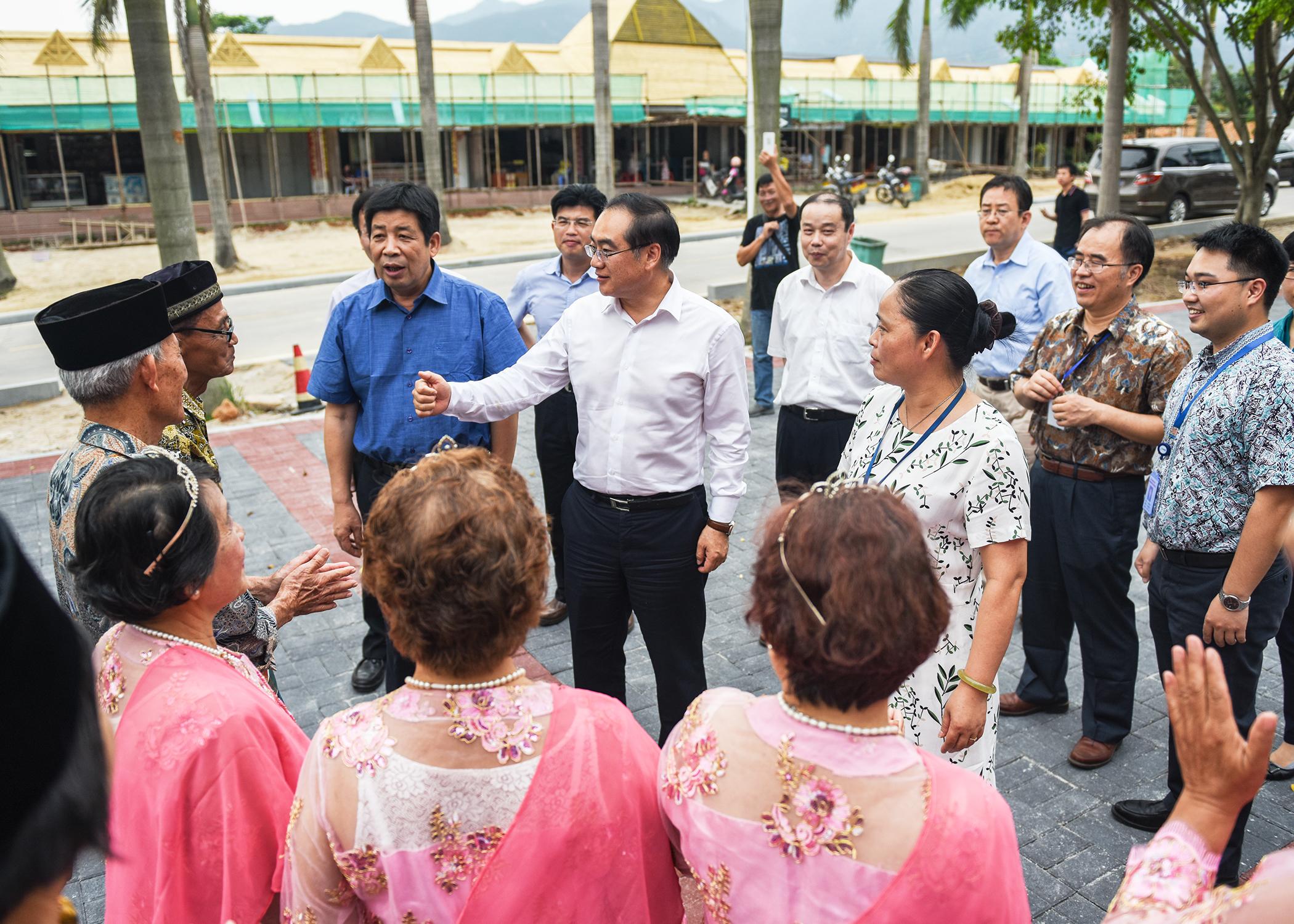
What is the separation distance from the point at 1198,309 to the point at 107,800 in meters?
3.35

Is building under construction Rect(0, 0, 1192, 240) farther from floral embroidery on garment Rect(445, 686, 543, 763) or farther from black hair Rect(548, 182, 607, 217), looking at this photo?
floral embroidery on garment Rect(445, 686, 543, 763)

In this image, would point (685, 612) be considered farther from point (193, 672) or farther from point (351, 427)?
point (193, 672)

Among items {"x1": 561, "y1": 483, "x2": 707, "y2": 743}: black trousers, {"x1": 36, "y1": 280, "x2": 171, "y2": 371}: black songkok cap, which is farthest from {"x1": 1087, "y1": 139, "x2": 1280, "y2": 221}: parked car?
{"x1": 36, "y1": 280, "x2": 171, "y2": 371}: black songkok cap

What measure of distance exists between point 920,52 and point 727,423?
3089cm

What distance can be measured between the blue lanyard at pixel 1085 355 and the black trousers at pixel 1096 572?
1.26ft

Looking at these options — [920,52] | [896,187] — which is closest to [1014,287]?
[896,187]

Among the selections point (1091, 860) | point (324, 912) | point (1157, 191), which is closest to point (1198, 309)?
point (1091, 860)

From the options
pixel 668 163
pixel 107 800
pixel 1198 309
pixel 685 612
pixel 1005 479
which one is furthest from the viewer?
pixel 668 163

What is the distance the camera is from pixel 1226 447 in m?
3.04

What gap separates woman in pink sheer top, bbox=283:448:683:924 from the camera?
5.24 feet

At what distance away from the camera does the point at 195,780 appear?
6.17 ft

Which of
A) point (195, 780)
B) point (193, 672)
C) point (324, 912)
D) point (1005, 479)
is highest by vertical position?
point (1005, 479)

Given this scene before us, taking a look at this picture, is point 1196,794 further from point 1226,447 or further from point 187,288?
point 187,288

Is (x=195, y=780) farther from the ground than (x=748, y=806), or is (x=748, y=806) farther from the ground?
(x=748, y=806)
